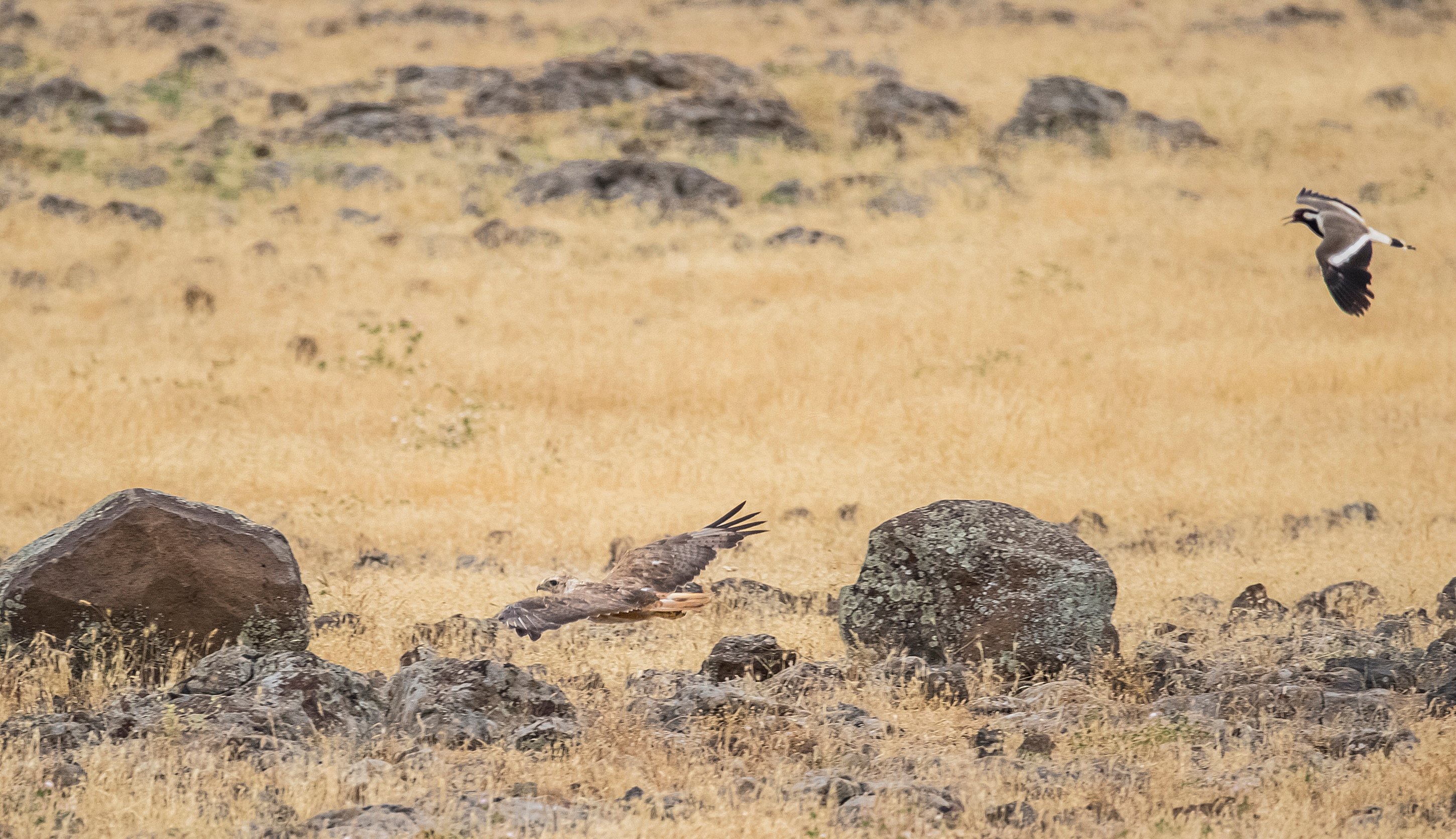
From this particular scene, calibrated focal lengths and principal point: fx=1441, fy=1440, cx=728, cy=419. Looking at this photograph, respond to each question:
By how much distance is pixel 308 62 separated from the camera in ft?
135

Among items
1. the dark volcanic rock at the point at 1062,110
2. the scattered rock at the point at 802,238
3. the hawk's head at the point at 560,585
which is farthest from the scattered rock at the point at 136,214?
the hawk's head at the point at 560,585

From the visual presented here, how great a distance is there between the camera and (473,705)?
818 centimetres

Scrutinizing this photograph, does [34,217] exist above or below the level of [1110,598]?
below

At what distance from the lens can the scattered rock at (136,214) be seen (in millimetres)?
27906

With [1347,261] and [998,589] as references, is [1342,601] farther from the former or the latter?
[998,589]

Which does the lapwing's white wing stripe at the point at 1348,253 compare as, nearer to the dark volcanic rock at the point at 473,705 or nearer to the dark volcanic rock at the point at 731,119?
the dark volcanic rock at the point at 473,705

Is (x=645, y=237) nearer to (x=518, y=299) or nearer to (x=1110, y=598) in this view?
(x=518, y=299)

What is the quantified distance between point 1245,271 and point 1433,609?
48.8 ft

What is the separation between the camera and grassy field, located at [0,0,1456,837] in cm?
1005

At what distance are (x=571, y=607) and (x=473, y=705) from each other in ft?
2.57

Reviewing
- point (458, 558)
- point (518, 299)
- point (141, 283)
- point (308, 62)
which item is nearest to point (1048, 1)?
point (308, 62)

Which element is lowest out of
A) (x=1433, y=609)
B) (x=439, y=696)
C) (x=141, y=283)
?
(x=141, y=283)

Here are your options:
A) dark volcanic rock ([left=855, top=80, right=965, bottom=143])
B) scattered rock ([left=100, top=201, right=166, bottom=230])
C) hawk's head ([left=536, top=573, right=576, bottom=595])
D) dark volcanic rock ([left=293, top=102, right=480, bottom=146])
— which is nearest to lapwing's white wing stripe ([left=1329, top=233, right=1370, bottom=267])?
hawk's head ([left=536, top=573, right=576, bottom=595])

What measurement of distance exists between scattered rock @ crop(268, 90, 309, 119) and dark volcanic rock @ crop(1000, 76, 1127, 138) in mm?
17277
